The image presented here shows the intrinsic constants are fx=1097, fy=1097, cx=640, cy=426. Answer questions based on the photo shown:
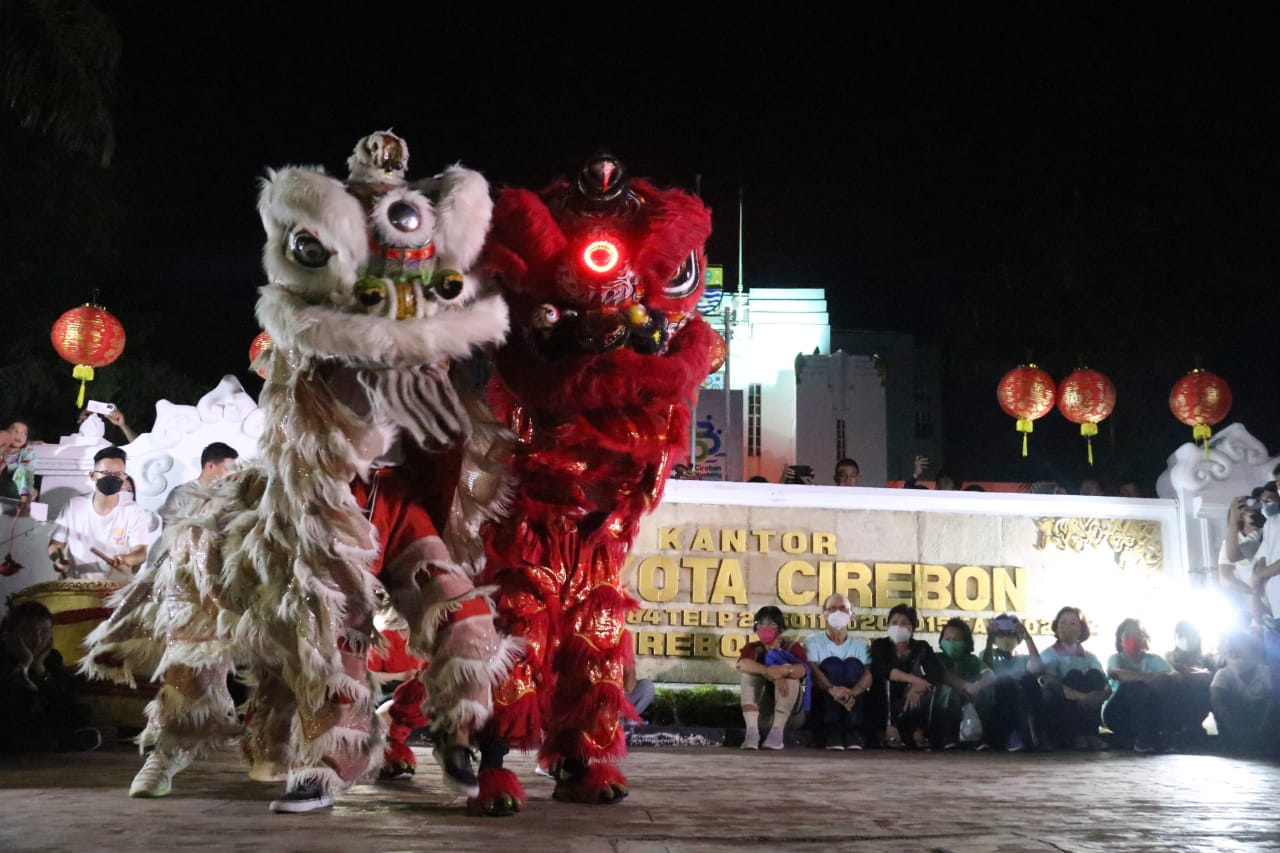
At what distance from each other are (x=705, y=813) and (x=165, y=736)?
1613 millimetres

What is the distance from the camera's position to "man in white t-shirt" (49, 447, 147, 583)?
23.9ft

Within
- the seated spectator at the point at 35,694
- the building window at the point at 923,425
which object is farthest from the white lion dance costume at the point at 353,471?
the building window at the point at 923,425

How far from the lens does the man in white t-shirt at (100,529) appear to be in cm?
729

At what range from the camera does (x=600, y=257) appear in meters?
3.45

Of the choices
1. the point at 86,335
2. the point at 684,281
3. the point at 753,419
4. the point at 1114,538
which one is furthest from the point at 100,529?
the point at 753,419

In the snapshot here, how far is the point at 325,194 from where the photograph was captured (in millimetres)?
3031

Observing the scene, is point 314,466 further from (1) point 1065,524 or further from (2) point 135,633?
(1) point 1065,524

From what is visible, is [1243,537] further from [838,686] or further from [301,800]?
[301,800]

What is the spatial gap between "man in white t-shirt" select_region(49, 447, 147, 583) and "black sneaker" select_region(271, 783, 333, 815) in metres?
4.88

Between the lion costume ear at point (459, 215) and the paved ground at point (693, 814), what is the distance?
1.56 metres

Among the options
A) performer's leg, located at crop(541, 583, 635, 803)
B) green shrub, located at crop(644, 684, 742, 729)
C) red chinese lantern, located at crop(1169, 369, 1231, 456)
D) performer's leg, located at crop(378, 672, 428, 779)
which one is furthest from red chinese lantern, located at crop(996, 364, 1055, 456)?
performer's leg, located at crop(541, 583, 635, 803)

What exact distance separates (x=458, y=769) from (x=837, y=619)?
4.81 metres

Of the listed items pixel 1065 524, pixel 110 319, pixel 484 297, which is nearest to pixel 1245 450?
pixel 1065 524

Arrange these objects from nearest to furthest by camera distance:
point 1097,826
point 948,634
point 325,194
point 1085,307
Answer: point 1097,826
point 325,194
point 948,634
point 1085,307
